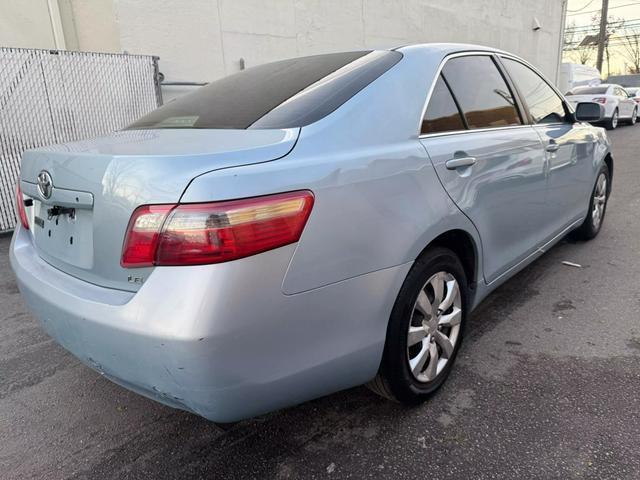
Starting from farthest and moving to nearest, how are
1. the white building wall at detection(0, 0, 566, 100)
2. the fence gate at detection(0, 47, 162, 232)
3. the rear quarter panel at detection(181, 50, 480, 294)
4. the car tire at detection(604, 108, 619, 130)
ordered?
the car tire at detection(604, 108, 619, 130) < the white building wall at detection(0, 0, 566, 100) < the fence gate at detection(0, 47, 162, 232) < the rear quarter panel at detection(181, 50, 480, 294)

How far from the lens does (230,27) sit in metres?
8.73

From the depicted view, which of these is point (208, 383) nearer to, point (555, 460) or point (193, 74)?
point (555, 460)

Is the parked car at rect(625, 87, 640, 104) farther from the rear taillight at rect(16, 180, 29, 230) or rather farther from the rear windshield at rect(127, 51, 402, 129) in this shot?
the rear taillight at rect(16, 180, 29, 230)

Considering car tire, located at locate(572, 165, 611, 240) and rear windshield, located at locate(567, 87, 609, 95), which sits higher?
rear windshield, located at locate(567, 87, 609, 95)

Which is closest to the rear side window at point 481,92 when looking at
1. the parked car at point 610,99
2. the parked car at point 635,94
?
the parked car at point 610,99

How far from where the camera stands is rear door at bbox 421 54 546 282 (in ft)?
7.35

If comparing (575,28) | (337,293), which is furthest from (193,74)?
(575,28)

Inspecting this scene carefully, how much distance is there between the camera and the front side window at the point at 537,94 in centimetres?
315

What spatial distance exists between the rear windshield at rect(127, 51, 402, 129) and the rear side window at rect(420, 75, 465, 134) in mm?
257

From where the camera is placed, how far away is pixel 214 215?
1442 mm

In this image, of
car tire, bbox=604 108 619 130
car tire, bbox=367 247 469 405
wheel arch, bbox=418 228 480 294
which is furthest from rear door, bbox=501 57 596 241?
car tire, bbox=604 108 619 130

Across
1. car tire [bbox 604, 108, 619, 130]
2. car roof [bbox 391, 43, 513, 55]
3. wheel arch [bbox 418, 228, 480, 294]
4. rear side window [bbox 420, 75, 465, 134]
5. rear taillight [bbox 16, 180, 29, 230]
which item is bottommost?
car tire [bbox 604, 108, 619, 130]

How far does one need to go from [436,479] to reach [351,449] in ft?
1.18

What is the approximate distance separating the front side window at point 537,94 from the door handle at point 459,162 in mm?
1105
